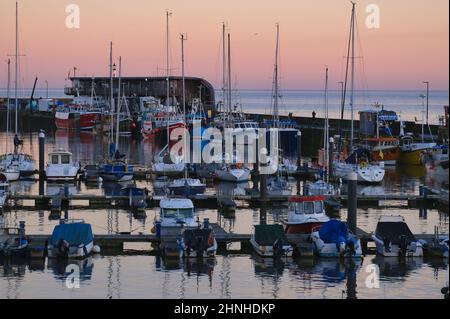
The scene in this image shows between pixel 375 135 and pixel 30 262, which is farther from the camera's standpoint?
pixel 375 135

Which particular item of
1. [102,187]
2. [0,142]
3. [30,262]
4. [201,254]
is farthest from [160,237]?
[0,142]

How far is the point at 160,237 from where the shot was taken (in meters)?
37.2

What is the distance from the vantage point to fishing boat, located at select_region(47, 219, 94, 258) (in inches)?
1384

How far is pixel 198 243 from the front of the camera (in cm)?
3512

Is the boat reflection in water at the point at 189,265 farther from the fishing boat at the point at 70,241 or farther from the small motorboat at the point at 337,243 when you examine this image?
the small motorboat at the point at 337,243

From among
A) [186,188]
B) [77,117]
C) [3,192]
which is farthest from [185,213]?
[77,117]

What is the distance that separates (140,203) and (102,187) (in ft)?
38.9

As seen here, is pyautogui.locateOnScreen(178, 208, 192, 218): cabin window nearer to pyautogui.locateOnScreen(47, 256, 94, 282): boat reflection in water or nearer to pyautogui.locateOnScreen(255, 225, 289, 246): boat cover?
pyautogui.locateOnScreen(255, 225, 289, 246): boat cover

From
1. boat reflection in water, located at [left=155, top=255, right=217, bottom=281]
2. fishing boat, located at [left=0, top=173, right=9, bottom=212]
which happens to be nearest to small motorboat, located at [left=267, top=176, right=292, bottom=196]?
fishing boat, located at [left=0, top=173, right=9, bottom=212]

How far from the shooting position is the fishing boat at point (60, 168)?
60.0 metres

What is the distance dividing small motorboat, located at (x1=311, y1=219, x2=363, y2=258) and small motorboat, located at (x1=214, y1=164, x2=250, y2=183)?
2445 centimetres

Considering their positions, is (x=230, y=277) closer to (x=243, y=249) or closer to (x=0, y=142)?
(x=243, y=249)

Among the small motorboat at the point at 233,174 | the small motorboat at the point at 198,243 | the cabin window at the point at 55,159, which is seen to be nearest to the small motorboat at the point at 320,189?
the small motorboat at the point at 233,174

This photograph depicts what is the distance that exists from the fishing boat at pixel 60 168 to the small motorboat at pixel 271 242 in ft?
84.8
